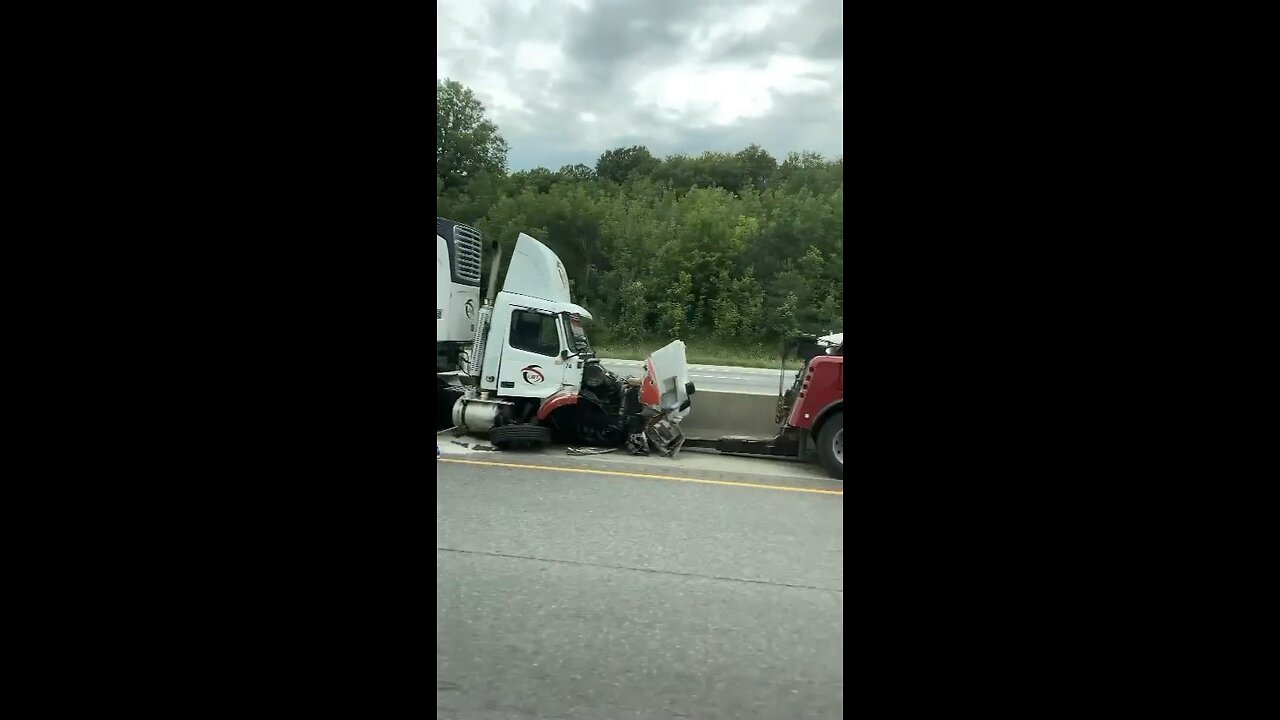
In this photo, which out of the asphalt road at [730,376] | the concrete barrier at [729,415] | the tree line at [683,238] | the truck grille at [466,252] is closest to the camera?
the concrete barrier at [729,415]

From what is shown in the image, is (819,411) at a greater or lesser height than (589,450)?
greater

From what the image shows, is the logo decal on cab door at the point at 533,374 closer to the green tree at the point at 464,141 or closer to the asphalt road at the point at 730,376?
the asphalt road at the point at 730,376

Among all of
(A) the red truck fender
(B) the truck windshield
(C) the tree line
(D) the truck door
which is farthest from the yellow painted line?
(C) the tree line

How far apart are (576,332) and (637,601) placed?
6544 mm

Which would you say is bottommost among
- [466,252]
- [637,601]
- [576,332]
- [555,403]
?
[637,601]

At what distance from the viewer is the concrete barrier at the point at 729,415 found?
1123cm

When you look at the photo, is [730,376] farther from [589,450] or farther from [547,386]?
[589,450]

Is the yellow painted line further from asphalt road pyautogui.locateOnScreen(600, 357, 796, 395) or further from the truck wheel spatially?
asphalt road pyautogui.locateOnScreen(600, 357, 796, 395)

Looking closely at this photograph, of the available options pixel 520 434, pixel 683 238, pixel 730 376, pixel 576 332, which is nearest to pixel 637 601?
pixel 520 434

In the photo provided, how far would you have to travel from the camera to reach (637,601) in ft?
16.7

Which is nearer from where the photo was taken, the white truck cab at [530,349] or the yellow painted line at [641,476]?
the yellow painted line at [641,476]

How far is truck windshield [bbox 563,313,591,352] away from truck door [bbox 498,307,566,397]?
8.4 inches

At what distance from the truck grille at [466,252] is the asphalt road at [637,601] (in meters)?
5.15

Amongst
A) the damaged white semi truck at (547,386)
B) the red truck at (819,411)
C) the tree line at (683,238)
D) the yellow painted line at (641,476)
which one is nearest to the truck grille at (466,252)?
the damaged white semi truck at (547,386)
